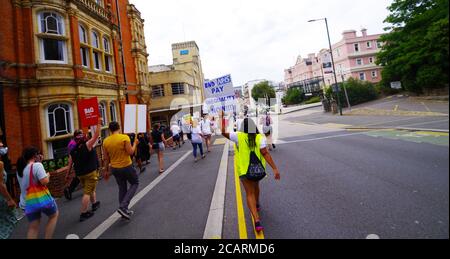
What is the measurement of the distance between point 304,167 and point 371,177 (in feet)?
5.80

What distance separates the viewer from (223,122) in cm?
357

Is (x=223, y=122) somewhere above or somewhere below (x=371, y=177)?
above

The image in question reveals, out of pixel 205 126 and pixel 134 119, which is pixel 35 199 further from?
pixel 205 126

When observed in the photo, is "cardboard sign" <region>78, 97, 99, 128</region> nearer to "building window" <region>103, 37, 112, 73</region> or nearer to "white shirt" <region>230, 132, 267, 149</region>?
"white shirt" <region>230, 132, 267, 149</region>

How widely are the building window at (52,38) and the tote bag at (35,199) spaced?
8.68 meters

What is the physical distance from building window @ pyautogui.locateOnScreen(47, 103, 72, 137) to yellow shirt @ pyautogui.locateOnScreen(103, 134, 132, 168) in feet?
23.8

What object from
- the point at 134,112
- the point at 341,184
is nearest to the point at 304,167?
the point at 341,184

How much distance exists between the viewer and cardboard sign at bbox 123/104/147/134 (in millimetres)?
4383

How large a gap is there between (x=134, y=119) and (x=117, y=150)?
66cm

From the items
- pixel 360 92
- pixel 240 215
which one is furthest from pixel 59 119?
pixel 360 92

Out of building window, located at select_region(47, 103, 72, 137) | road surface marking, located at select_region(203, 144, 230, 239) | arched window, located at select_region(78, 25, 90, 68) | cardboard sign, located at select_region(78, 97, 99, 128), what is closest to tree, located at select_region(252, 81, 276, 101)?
arched window, located at select_region(78, 25, 90, 68)

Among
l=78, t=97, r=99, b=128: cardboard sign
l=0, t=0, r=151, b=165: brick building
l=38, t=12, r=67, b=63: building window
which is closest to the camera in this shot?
l=78, t=97, r=99, b=128: cardboard sign

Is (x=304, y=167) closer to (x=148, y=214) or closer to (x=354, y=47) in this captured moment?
(x=148, y=214)
